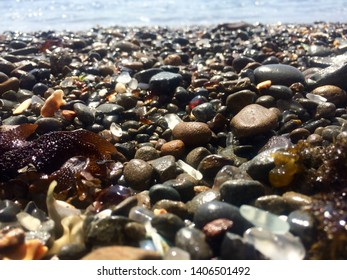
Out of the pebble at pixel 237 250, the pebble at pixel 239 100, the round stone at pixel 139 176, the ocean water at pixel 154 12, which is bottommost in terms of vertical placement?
the round stone at pixel 139 176

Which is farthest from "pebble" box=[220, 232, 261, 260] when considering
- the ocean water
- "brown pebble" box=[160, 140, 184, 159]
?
the ocean water

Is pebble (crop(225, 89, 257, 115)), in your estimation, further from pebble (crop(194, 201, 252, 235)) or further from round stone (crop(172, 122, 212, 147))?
pebble (crop(194, 201, 252, 235))

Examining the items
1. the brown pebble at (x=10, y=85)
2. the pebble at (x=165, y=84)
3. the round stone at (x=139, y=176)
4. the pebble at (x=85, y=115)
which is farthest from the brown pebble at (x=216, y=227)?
the brown pebble at (x=10, y=85)

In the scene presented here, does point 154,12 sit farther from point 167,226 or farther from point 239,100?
point 167,226

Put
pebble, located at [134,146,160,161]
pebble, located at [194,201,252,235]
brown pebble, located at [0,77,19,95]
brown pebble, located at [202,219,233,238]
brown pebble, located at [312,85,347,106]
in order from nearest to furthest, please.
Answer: brown pebble, located at [202,219,233,238] < pebble, located at [194,201,252,235] < pebble, located at [134,146,160,161] < brown pebble, located at [312,85,347,106] < brown pebble, located at [0,77,19,95]

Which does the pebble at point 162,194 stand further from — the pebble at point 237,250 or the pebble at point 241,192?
the pebble at point 237,250
